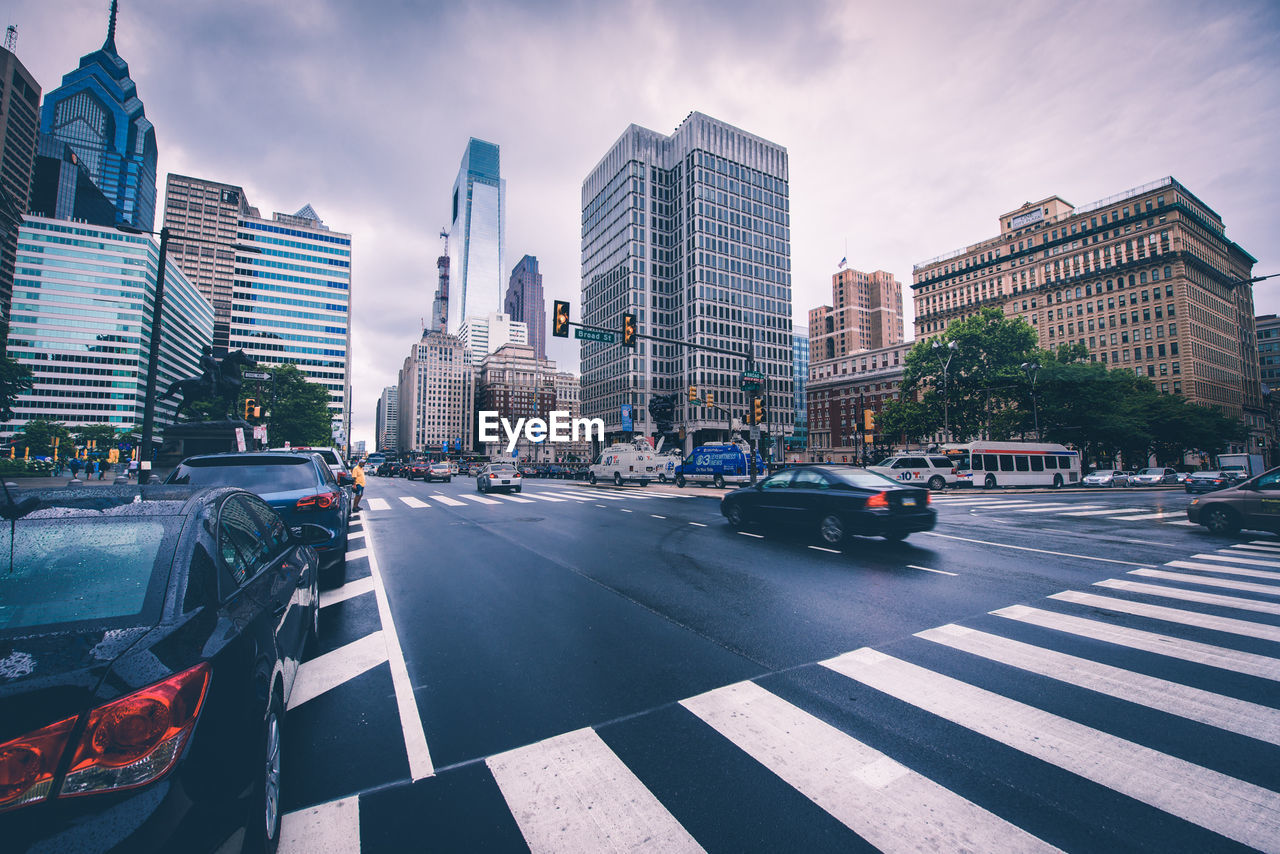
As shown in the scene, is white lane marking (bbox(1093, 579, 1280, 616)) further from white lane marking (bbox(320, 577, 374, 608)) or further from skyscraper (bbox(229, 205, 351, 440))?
skyscraper (bbox(229, 205, 351, 440))

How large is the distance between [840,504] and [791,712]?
658 centimetres

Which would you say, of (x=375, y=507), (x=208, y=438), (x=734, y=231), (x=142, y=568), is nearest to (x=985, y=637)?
(x=142, y=568)

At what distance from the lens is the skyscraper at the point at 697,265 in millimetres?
88375

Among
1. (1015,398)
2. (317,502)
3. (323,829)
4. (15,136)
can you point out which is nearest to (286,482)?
(317,502)

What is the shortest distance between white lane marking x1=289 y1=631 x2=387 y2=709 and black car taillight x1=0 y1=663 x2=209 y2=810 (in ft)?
7.97

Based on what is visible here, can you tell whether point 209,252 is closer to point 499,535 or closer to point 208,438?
point 208,438

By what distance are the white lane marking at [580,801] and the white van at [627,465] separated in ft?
95.7

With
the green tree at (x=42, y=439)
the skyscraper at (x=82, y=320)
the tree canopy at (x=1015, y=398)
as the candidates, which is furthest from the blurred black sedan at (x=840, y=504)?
the skyscraper at (x=82, y=320)

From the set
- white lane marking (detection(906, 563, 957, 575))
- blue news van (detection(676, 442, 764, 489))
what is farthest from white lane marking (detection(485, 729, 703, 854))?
blue news van (detection(676, 442, 764, 489))

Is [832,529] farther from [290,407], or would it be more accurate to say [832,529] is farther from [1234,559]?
[290,407]

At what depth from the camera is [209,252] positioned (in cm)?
15712

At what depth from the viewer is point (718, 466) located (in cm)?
2941

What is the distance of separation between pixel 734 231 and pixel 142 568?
98.3 metres

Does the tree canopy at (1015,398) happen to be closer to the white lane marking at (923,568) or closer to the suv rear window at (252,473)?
the white lane marking at (923,568)
